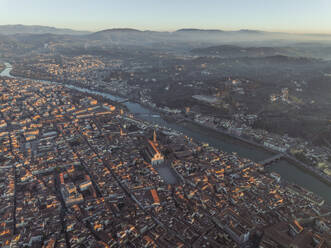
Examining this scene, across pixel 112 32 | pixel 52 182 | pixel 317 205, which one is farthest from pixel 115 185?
pixel 112 32

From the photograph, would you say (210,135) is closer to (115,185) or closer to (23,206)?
(115,185)

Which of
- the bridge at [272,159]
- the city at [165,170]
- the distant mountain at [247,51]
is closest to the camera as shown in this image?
the city at [165,170]

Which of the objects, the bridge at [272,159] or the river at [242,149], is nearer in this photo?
the river at [242,149]

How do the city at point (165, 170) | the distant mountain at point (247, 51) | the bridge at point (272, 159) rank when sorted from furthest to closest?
the distant mountain at point (247, 51)
the bridge at point (272, 159)
the city at point (165, 170)

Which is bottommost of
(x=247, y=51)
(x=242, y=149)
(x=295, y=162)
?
(x=242, y=149)

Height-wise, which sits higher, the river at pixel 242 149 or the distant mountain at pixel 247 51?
the distant mountain at pixel 247 51

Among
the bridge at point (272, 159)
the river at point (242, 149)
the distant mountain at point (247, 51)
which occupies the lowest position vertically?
the river at point (242, 149)

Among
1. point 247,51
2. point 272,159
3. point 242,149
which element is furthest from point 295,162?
point 247,51

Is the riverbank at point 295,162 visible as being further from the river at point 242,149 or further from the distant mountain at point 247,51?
the distant mountain at point 247,51

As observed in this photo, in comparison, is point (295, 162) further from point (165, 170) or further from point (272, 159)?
point (165, 170)

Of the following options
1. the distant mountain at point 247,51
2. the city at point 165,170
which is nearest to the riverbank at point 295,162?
the city at point 165,170
